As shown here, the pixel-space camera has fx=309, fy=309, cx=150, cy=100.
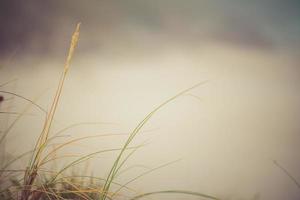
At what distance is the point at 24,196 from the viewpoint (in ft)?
2.53

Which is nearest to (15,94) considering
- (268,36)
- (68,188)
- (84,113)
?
(84,113)

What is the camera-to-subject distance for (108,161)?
2.82 feet

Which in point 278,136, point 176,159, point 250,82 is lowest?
point 176,159

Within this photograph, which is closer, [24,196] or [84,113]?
[24,196]

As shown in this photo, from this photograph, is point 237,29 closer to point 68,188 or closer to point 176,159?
point 176,159

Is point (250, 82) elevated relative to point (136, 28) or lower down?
lower down

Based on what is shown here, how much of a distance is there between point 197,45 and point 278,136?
0.33 meters

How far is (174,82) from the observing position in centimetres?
87

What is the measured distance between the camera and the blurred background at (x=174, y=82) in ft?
2.66

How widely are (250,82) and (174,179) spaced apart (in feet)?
1.09

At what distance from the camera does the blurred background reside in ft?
2.66

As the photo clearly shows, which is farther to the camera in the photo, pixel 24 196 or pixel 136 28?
pixel 136 28

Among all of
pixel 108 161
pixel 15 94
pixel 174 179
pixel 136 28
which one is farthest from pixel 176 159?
pixel 15 94

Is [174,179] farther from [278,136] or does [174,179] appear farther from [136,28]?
[136,28]
